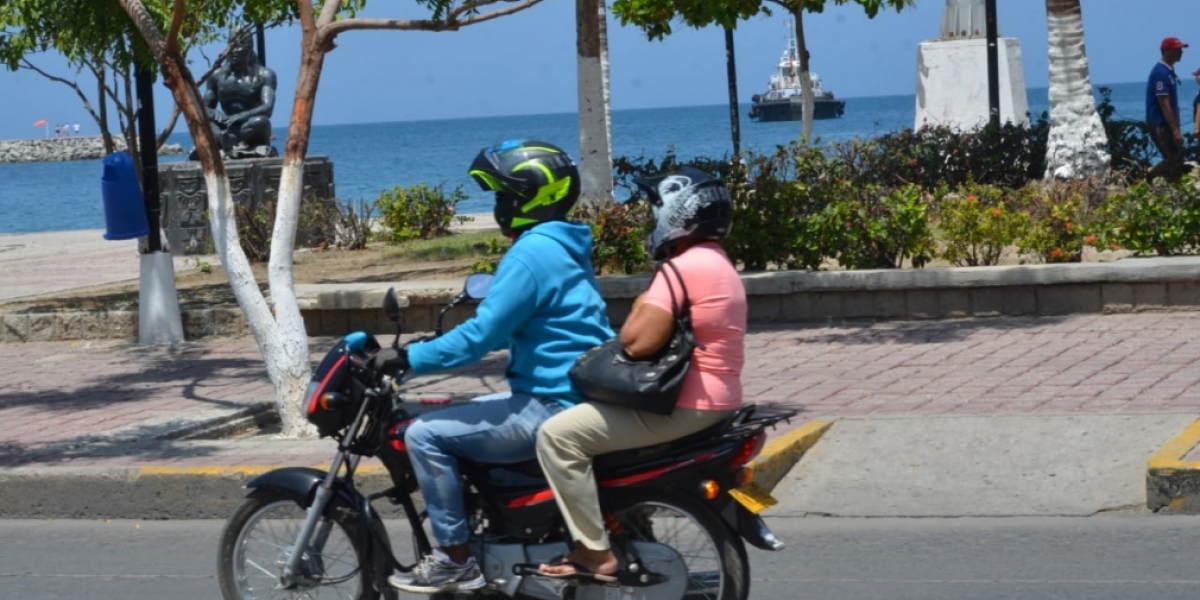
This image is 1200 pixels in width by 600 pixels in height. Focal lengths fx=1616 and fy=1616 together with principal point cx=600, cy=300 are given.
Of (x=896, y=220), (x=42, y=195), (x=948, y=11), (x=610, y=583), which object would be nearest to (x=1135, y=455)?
(x=610, y=583)

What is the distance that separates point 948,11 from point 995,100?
5243mm

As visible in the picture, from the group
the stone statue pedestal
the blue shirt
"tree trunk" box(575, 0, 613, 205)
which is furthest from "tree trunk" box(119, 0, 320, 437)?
the blue shirt

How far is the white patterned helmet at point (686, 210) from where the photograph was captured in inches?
199

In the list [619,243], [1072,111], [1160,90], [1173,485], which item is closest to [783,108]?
[1160,90]

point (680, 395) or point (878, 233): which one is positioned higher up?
point (680, 395)

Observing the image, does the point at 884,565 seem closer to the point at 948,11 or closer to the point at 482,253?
the point at 482,253

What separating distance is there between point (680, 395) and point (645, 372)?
14cm

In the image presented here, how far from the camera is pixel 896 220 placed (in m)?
12.2

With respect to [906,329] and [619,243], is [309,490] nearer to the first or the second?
[906,329]

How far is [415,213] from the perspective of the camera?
19172 millimetres

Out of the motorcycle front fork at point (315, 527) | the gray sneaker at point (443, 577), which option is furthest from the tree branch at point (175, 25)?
the gray sneaker at point (443, 577)

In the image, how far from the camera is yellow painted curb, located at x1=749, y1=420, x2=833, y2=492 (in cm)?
A: 766

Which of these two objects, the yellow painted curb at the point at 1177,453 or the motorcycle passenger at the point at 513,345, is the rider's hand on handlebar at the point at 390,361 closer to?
the motorcycle passenger at the point at 513,345

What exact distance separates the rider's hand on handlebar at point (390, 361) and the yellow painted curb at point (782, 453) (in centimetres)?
277
